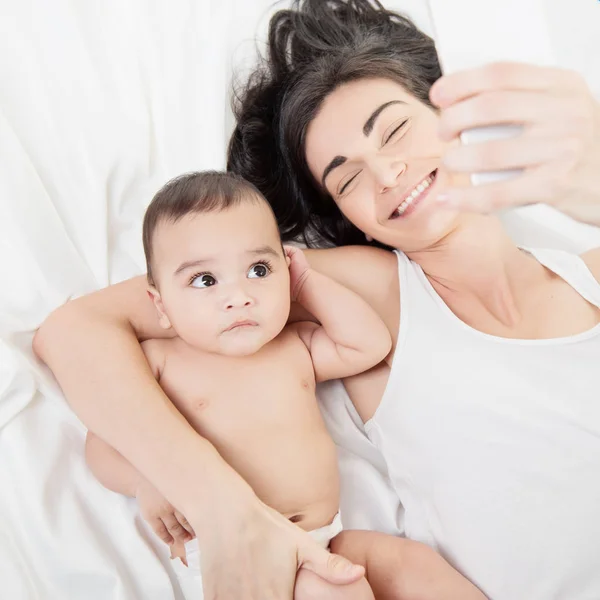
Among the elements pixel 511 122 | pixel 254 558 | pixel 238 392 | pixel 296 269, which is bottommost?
pixel 254 558

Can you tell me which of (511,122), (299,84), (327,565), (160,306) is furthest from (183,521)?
(299,84)

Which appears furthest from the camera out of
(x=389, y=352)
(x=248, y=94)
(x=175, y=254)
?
(x=248, y=94)

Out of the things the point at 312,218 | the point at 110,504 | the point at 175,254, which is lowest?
the point at 110,504

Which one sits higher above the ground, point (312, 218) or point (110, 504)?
point (312, 218)

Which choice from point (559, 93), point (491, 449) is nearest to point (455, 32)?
point (559, 93)

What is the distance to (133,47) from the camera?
1661mm

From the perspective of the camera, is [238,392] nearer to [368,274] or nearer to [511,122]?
[368,274]

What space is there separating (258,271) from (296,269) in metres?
0.14

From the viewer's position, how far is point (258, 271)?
127 centimetres

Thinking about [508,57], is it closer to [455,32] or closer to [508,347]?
[455,32]

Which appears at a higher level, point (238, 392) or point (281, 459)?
point (238, 392)

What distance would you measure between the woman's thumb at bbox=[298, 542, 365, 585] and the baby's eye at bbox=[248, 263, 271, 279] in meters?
0.49

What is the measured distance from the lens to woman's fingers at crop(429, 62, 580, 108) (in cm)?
84

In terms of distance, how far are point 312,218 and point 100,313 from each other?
61 centimetres
